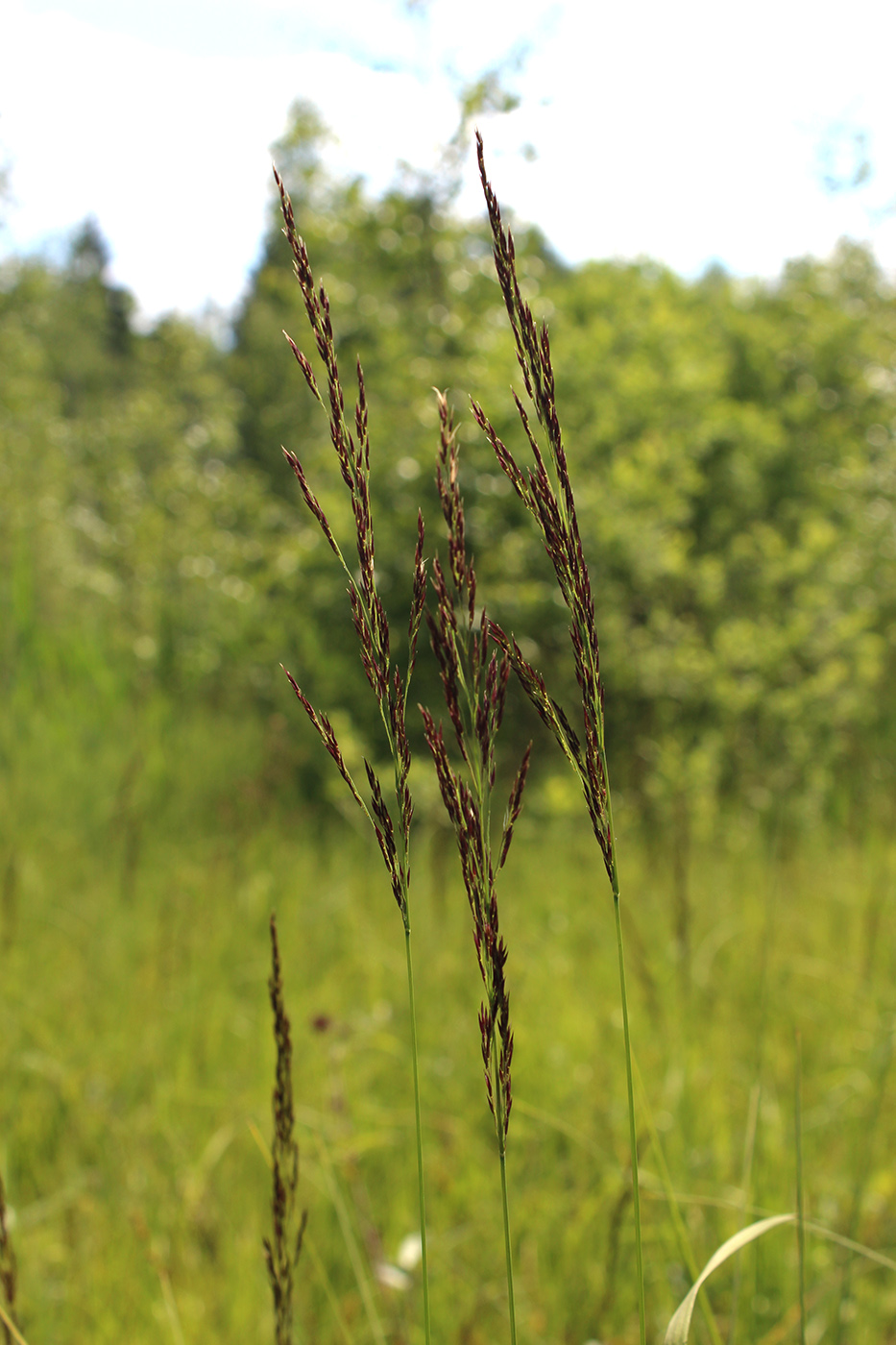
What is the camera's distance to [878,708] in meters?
5.86

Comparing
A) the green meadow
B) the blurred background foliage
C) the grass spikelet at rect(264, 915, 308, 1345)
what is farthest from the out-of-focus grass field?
the blurred background foliage

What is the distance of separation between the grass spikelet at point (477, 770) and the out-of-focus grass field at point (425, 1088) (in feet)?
1.50

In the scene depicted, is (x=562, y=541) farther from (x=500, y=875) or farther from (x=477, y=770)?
(x=500, y=875)

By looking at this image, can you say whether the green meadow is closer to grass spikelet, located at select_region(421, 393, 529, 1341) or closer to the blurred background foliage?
the blurred background foliage

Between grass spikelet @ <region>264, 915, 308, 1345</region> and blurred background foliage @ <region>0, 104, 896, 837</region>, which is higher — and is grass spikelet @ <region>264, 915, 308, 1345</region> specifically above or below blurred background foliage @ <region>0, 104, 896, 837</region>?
below

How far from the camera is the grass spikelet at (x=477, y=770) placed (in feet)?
1.85

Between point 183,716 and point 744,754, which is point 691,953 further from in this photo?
point 183,716

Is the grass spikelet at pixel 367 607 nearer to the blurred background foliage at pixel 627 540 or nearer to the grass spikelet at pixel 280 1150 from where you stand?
the grass spikelet at pixel 280 1150

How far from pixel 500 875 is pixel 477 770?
3.22m

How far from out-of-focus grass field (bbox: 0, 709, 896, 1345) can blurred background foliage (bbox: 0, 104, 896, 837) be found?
83 centimetres

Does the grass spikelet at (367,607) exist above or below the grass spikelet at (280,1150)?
above

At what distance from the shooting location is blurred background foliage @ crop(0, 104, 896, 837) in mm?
4527

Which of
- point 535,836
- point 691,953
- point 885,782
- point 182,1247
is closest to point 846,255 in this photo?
point 885,782

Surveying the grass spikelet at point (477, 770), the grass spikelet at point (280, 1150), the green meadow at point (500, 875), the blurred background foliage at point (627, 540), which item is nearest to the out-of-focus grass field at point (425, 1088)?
the green meadow at point (500, 875)
